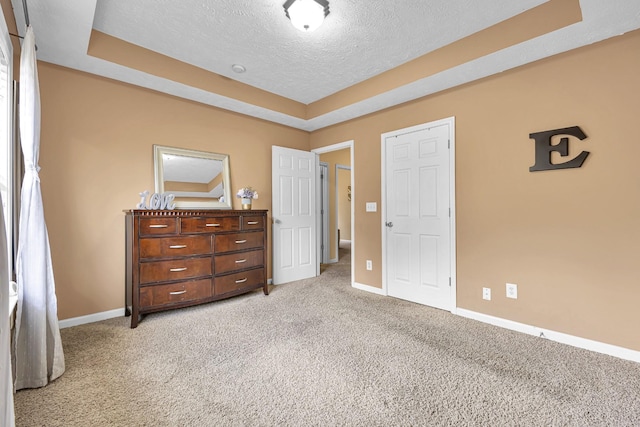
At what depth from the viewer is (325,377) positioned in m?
1.88

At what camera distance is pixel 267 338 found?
2.44m

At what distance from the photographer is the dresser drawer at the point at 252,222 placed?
3496 mm

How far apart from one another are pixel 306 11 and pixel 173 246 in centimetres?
240

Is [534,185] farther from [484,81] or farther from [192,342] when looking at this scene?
[192,342]

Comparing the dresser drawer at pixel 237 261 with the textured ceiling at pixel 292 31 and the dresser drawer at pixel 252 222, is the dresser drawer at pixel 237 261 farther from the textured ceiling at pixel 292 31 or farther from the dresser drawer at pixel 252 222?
the textured ceiling at pixel 292 31

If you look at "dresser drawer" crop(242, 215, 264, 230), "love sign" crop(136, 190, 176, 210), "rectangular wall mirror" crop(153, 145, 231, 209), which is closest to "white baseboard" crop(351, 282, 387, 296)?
"dresser drawer" crop(242, 215, 264, 230)

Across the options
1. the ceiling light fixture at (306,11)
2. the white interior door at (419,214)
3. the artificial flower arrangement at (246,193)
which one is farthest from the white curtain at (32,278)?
the white interior door at (419,214)

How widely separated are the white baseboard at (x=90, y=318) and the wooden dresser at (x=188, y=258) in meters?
0.09

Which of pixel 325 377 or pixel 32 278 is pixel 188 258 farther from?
pixel 325 377

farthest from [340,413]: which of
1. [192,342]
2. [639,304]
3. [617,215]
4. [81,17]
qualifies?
[81,17]

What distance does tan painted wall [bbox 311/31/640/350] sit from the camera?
2.13 metres

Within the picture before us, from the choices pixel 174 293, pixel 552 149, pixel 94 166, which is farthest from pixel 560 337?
pixel 94 166

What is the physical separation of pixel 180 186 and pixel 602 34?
13.3 feet

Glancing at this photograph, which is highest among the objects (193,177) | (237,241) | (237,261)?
(193,177)
